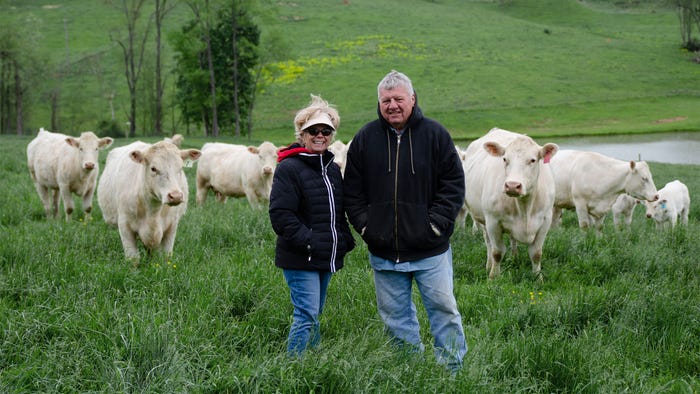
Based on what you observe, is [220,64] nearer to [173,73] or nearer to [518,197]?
[173,73]

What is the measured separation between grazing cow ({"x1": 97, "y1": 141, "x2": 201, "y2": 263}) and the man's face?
3188 mm

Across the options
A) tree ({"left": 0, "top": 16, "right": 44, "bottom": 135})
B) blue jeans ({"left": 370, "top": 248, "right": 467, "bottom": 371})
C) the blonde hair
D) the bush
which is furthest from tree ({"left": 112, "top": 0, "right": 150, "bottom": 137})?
blue jeans ({"left": 370, "top": 248, "right": 467, "bottom": 371})

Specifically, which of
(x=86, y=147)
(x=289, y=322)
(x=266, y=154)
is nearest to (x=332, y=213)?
(x=289, y=322)

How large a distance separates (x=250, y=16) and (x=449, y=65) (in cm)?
2778

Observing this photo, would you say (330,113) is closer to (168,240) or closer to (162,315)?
(162,315)

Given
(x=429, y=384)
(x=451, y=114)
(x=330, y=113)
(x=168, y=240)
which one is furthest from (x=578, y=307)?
(x=451, y=114)

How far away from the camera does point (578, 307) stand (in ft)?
18.2

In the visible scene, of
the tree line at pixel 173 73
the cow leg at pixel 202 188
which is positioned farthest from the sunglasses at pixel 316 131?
the tree line at pixel 173 73

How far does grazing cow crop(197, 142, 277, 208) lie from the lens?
1383 cm

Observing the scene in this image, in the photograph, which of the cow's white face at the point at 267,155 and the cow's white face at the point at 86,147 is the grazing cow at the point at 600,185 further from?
the cow's white face at the point at 86,147

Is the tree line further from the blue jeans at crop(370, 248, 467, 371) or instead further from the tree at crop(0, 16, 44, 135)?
the blue jeans at crop(370, 248, 467, 371)

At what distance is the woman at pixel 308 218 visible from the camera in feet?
14.6

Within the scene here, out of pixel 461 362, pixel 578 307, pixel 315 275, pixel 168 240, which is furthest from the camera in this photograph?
pixel 168 240

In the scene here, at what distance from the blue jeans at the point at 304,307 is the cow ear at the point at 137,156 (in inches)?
134
